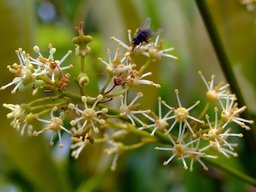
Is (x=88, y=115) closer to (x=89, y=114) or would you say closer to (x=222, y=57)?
(x=89, y=114)

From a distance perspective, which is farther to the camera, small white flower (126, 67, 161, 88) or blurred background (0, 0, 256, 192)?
blurred background (0, 0, 256, 192)

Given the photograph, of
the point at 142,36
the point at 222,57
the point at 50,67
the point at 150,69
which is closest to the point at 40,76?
the point at 50,67

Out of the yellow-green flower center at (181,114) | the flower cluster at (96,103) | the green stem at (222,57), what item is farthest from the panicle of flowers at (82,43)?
the green stem at (222,57)

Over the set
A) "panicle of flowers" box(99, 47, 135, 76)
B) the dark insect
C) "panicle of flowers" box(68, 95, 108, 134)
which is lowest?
"panicle of flowers" box(68, 95, 108, 134)

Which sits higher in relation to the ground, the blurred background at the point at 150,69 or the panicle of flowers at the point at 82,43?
the panicle of flowers at the point at 82,43

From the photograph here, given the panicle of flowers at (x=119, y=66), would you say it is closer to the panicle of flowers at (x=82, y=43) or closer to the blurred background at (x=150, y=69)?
the panicle of flowers at (x=82, y=43)

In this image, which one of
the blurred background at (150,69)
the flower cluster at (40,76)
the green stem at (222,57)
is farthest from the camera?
the blurred background at (150,69)

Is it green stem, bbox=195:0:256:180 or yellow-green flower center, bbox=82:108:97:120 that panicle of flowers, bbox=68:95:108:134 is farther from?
green stem, bbox=195:0:256:180

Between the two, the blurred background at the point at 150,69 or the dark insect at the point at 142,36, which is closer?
the dark insect at the point at 142,36

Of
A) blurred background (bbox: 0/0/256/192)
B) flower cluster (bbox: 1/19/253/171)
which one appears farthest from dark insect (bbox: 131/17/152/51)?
blurred background (bbox: 0/0/256/192)

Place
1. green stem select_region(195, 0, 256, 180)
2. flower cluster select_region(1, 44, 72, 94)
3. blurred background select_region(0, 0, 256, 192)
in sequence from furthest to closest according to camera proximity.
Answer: blurred background select_region(0, 0, 256, 192)
green stem select_region(195, 0, 256, 180)
flower cluster select_region(1, 44, 72, 94)
